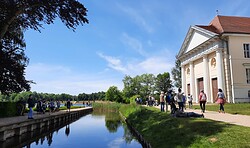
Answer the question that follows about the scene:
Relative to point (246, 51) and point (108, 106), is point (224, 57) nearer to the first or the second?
point (246, 51)

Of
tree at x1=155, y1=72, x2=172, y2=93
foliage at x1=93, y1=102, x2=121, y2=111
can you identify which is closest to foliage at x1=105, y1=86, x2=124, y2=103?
tree at x1=155, y1=72, x2=172, y2=93

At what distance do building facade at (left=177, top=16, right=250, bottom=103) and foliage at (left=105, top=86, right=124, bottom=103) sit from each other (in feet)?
185

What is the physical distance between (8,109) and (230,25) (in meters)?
31.4

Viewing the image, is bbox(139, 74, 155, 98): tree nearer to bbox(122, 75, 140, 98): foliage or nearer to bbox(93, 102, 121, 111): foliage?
bbox(122, 75, 140, 98): foliage

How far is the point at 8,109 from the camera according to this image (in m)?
22.0

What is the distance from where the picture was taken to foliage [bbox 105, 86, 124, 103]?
3560 inches

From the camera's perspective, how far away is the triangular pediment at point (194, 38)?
104ft

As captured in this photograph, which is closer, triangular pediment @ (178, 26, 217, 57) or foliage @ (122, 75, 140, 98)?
triangular pediment @ (178, 26, 217, 57)

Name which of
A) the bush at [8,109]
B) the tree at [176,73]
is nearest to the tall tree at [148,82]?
the tree at [176,73]

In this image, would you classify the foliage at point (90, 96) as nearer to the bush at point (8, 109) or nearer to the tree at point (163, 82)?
the tree at point (163, 82)

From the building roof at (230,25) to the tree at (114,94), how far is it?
60.7 meters

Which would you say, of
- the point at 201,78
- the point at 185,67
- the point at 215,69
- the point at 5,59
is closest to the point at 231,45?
the point at 215,69

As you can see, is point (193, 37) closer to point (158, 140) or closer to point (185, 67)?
point (185, 67)

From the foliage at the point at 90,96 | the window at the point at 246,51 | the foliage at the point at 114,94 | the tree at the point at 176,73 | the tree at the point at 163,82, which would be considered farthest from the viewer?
the foliage at the point at 90,96
